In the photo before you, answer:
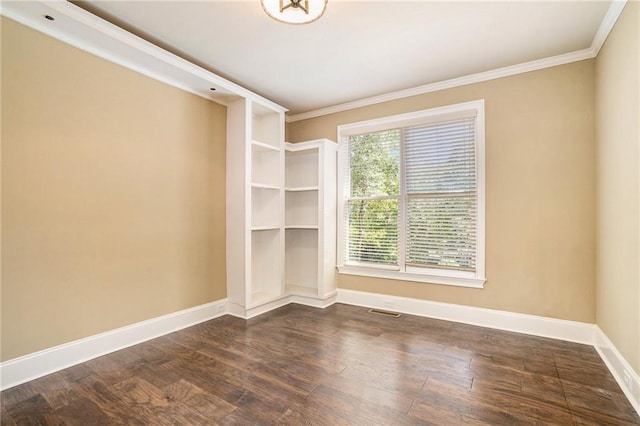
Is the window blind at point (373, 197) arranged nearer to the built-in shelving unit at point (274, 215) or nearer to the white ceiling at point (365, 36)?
the built-in shelving unit at point (274, 215)

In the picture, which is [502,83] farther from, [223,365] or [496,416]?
[223,365]

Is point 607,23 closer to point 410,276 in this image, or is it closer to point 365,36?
point 365,36

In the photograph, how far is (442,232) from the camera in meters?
3.74

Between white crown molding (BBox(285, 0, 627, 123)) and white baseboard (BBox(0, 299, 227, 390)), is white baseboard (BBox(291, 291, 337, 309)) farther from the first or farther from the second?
white crown molding (BBox(285, 0, 627, 123))

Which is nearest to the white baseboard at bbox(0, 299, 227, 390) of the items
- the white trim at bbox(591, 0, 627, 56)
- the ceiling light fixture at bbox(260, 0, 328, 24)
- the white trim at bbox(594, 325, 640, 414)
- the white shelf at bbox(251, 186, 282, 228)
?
the white shelf at bbox(251, 186, 282, 228)

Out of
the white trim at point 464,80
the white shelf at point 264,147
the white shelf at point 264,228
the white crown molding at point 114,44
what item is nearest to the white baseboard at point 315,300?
the white shelf at point 264,228

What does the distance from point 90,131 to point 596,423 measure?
420 centimetres

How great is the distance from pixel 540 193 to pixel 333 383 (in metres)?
2.75

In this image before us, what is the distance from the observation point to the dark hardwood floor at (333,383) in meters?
1.90

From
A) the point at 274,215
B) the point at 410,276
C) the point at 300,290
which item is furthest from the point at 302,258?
the point at 410,276

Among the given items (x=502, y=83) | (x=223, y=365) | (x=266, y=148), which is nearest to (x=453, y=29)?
(x=502, y=83)

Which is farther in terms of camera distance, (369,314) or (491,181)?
(369,314)

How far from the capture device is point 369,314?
12.7ft

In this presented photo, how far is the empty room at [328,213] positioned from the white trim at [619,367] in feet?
0.11
